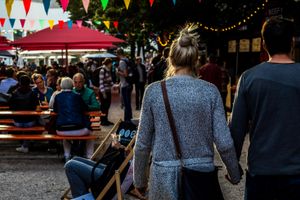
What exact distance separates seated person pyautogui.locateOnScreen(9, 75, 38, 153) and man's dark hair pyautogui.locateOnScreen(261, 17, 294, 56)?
6816mm

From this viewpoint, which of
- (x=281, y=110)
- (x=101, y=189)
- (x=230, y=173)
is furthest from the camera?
(x=101, y=189)

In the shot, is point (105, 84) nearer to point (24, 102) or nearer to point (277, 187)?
point (24, 102)

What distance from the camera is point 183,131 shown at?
131 inches

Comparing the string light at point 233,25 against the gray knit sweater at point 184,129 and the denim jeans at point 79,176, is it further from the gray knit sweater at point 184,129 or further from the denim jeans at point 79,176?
the gray knit sweater at point 184,129

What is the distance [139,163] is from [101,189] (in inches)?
75.0

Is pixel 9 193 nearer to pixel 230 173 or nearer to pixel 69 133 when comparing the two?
pixel 69 133

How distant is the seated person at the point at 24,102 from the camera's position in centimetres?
952

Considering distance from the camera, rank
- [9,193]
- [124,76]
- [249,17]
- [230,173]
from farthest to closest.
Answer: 1. [249,17]
2. [124,76]
3. [9,193]
4. [230,173]

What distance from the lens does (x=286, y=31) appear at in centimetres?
322

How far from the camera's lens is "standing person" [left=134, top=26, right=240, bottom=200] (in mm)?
3309

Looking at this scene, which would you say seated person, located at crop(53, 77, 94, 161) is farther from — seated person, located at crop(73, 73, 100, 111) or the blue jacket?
seated person, located at crop(73, 73, 100, 111)

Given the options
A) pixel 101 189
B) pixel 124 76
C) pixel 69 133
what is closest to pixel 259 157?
pixel 101 189

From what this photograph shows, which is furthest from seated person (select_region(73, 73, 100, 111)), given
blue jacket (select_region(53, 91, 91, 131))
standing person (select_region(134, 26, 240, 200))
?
standing person (select_region(134, 26, 240, 200))

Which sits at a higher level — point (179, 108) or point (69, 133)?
point (179, 108)
